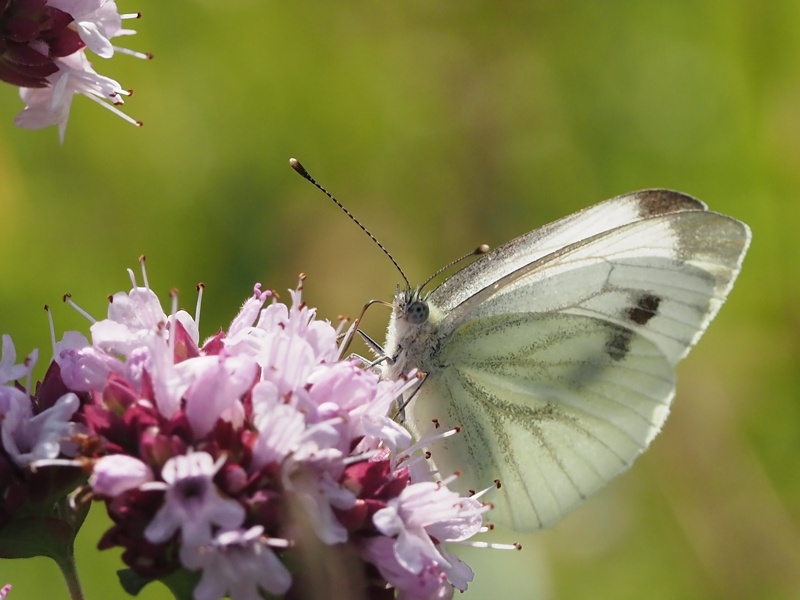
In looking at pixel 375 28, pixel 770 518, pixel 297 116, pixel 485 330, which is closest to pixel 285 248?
pixel 297 116

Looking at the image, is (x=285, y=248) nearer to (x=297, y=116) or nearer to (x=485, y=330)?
(x=297, y=116)

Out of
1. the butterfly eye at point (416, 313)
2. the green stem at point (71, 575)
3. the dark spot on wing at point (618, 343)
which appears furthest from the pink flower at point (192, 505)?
the dark spot on wing at point (618, 343)

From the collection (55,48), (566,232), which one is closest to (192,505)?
(55,48)

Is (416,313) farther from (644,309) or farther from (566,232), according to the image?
(644,309)

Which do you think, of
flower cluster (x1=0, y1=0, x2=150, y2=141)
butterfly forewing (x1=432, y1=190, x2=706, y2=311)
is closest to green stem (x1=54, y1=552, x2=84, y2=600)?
flower cluster (x1=0, y1=0, x2=150, y2=141)

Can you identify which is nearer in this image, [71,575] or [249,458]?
[249,458]

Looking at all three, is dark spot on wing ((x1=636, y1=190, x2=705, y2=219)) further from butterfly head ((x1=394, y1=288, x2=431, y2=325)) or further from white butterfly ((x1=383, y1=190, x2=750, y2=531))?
butterfly head ((x1=394, y1=288, x2=431, y2=325))
